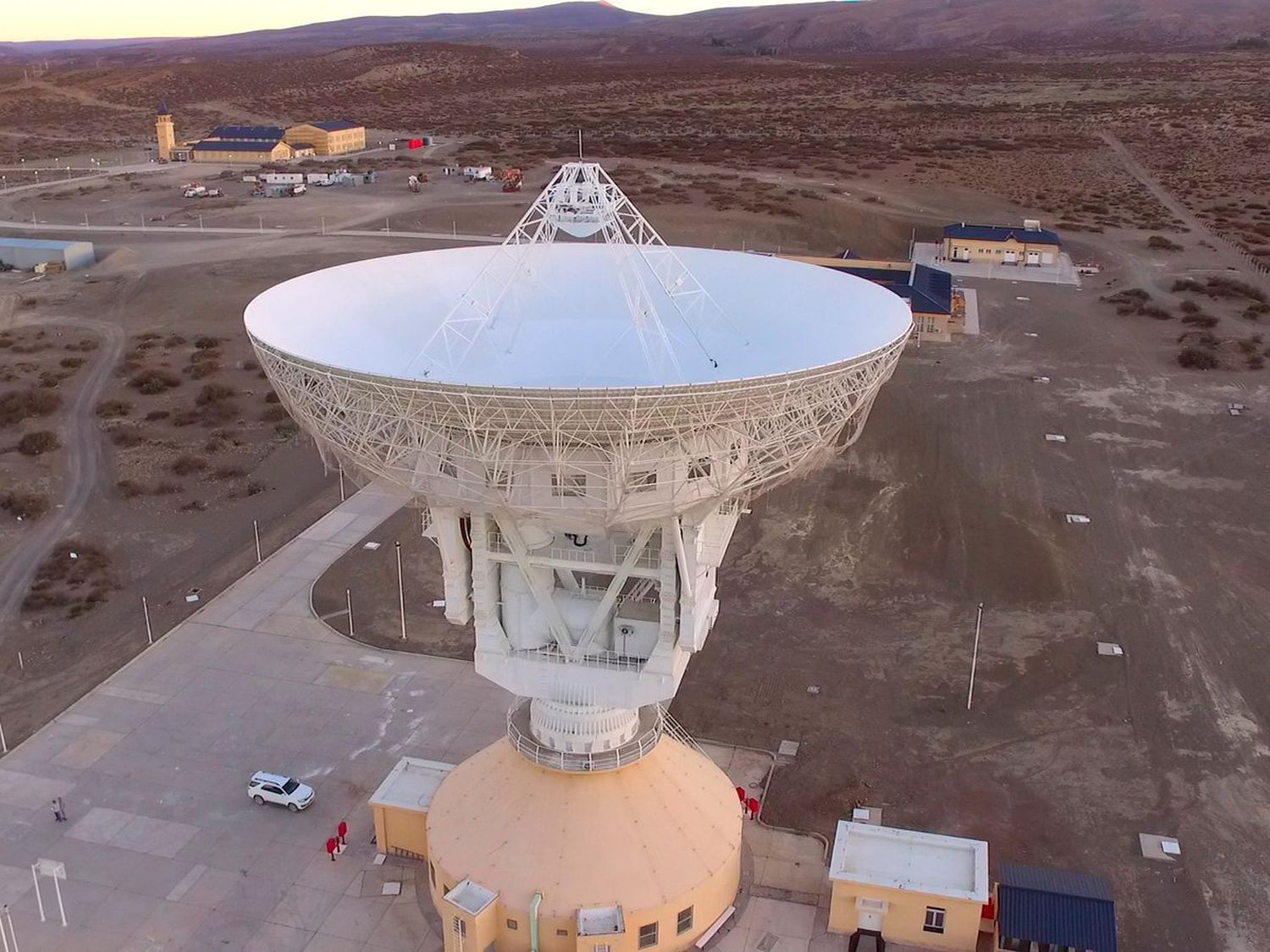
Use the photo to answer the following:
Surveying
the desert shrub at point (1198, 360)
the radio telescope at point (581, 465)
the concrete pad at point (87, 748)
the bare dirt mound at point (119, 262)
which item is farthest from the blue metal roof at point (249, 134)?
the radio telescope at point (581, 465)

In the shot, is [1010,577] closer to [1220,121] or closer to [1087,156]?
[1087,156]

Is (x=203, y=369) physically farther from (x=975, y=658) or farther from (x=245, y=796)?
(x=975, y=658)

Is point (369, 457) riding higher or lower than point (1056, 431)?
higher

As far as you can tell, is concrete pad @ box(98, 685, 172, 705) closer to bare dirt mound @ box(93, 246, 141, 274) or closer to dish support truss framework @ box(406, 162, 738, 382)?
dish support truss framework @ box(406, 162, 738, 382)

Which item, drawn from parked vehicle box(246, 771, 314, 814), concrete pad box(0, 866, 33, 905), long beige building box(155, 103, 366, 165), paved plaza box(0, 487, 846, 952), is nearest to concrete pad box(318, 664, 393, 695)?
paved plaza box(0, 487, 846, 952)

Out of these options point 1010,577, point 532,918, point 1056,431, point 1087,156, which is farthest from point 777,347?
point 1087,156

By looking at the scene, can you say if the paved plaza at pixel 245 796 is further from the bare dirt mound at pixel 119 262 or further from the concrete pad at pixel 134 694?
the bare dirt mound at pixel 119 262
